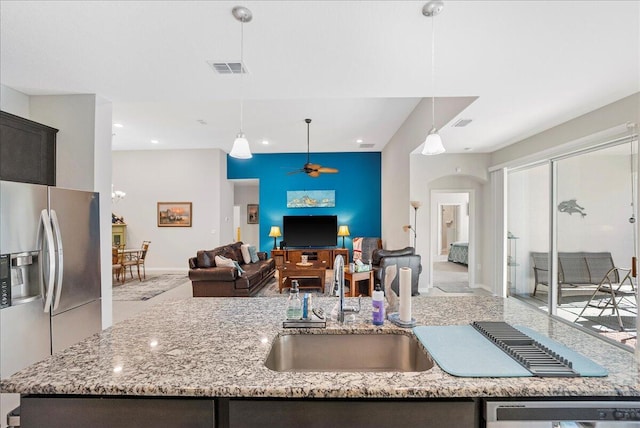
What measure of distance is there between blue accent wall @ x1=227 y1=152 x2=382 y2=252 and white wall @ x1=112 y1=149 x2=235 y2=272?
1089mm

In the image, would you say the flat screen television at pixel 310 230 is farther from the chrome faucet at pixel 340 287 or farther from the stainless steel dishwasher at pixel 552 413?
the stainless steel dishwasher at pixel 552 413

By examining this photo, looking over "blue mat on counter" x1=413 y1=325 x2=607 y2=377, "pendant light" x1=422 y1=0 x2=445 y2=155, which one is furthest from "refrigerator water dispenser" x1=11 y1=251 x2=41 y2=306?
"pendant light" x1=422 y1=0 x2=445 y2=155

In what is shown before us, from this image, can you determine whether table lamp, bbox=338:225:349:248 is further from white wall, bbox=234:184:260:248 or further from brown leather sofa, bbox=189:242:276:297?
white wall, bbox=234:184:260:248

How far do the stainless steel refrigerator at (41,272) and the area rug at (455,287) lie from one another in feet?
18.3

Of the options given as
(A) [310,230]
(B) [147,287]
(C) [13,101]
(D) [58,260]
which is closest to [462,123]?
(D) [58,260]

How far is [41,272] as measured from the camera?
2.31 meters

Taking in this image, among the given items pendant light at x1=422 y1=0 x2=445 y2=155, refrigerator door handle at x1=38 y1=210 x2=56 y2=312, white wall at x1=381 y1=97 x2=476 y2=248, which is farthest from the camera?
white wall at x1=381 y1=97 x2=476 y2=248

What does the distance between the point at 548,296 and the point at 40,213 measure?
19.4 feet

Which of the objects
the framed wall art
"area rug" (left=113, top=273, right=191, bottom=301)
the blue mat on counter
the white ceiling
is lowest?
"area rug" (left=113, top=273, right=191, bottom=301)

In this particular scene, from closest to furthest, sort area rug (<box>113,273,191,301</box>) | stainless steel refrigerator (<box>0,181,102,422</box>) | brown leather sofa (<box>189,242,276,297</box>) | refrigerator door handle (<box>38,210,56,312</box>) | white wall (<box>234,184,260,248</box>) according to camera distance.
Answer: stainless steel refrigerator (<box>0,181,102,422</box>) → refrigerator door handle (<box>38,210,56,312</box>) → brown leather sofa (<box>189,242,276,297</box>) → area rug (<box>113,273,191,301</box>) → white wall (<box>234,184,260,248</box>)

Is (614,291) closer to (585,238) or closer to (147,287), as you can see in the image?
(585,238)

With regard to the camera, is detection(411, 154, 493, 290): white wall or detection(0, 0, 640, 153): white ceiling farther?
detection(411, 154, 493, 290): white wall

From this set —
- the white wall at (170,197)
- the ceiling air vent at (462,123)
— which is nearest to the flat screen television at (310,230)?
the white wall at (170,197)

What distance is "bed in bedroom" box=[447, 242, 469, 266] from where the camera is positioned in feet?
27.5
